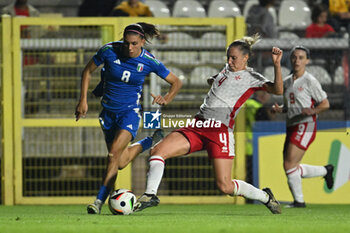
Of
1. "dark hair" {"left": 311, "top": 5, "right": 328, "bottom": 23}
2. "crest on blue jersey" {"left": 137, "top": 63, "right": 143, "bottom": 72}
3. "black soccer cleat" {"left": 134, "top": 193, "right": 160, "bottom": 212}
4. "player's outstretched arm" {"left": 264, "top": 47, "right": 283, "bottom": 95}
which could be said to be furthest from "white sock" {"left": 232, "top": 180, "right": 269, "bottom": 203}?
"dark hair" {"left": 311, "top": 5, "right": 328, "bottom": 23}

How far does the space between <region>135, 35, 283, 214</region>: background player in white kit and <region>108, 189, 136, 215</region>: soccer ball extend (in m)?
0.10

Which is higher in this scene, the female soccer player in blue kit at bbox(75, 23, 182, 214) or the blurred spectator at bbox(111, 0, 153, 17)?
the blurred spectator at bbox(111, 0, 153, 17)

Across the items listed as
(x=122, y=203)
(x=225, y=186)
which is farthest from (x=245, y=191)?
(x=122, y=203)

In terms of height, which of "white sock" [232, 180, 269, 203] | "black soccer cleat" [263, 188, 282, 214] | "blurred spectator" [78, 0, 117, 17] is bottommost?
"black soccer cleat" [263, 188, 282, 214]

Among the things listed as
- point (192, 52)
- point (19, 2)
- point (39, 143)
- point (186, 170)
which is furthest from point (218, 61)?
point (19, 2)

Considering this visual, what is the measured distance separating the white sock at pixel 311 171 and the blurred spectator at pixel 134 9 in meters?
3.63

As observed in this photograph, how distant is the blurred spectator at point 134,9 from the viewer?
1273 centimetres

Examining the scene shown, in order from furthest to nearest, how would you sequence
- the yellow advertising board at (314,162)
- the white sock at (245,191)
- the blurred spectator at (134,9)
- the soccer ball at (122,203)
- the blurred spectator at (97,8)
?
the blurred spectator at (97,8) < the blurred spectator at (134,9) < the yellow advertising board at (314,162) < the white sock at (245,191) < the soccer ball at (122,203)

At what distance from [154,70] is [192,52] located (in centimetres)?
267

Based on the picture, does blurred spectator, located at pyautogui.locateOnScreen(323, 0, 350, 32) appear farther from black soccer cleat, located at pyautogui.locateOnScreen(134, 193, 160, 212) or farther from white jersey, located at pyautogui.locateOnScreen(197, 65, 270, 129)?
black soccer cleat, located at pyautogui.locateOnScreen(134, 193, 160, 212)

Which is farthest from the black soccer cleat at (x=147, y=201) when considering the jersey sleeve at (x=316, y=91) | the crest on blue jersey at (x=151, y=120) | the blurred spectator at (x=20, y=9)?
the blurred spectator at (x=20, y=9)

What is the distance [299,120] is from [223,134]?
252 centimetres

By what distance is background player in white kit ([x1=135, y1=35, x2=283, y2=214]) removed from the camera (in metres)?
8.05

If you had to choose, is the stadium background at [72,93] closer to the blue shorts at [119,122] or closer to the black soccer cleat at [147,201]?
the blue shorts at [119,122]
